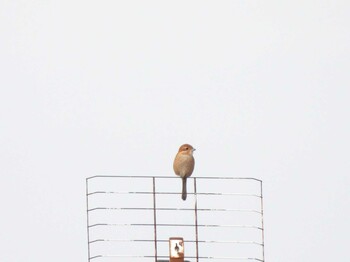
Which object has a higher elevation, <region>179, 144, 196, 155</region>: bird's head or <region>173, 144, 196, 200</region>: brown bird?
<region>179, 144, 196, 155</region>: bird's head

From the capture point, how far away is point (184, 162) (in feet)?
15.8

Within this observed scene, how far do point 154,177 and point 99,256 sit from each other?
2.46 ft

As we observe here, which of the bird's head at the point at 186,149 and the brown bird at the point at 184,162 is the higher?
the bird's head at the point at 186,149

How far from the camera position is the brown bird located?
482cm

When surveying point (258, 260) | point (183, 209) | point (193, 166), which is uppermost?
point (193, 166)

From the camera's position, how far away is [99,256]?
491 centimetres

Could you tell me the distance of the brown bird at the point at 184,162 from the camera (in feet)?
15.8

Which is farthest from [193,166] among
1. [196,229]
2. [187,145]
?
[196,229]

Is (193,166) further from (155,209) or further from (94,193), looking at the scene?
(94,193)

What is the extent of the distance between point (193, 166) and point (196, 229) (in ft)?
1.57

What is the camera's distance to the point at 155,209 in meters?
4.84

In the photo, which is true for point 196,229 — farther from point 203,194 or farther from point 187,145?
point 187,145

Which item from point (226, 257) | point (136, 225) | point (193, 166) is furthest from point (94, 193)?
point (226, 257)

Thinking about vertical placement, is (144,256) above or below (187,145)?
below
